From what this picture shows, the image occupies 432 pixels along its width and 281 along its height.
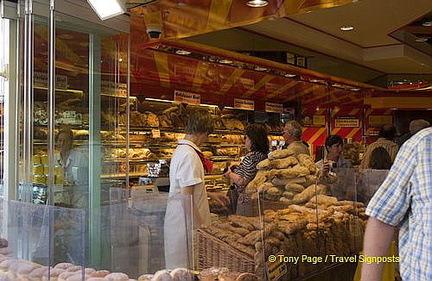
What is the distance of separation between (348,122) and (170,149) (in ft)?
19.0

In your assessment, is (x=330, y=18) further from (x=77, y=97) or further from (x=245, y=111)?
(x=77, y=97)

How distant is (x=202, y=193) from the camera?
3.44 m

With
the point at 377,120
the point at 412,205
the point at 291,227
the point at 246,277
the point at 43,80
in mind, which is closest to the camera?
the point at 412,205

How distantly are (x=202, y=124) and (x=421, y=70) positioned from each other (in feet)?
28.4

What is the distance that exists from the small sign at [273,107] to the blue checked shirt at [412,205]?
290 inches

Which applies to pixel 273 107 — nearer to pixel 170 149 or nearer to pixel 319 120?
pixel 319 120

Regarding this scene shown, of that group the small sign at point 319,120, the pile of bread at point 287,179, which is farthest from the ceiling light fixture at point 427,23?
the pile of bread at point 287,179

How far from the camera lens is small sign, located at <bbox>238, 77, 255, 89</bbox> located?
757cm

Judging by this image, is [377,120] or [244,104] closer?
[244,104]

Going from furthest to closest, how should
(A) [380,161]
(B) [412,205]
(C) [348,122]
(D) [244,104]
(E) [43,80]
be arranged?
(C) [348,122]
(D) [244,104]
(A) [380,161]
(E) [43,80]
(B) [412,205]

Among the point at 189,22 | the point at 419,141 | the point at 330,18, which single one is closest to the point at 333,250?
the point at 419,141

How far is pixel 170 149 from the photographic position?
7.37 metres

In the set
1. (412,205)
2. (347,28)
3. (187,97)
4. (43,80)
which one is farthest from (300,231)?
(347,28)

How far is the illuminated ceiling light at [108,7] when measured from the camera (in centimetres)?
310
